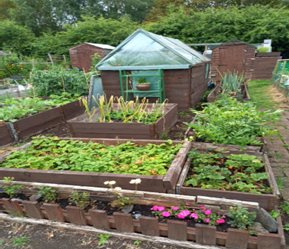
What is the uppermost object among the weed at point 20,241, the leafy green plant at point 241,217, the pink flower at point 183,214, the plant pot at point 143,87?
the plant pot at point 143,87

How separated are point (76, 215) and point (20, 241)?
0.56 m

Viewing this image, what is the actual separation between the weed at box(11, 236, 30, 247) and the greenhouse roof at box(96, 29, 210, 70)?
4.58 meters

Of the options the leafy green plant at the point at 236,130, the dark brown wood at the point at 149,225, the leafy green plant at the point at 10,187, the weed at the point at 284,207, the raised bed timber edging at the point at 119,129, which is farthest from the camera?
the raised bed timber edging at the point at 119,129

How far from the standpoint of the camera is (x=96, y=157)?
2617mm

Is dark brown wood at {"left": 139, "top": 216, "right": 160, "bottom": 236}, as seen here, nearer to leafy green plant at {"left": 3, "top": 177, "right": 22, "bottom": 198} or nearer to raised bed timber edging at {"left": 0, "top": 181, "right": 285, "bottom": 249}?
raised bed timber edging at {"left": 0, "top": 181, "right": 285, "bottom": 249}

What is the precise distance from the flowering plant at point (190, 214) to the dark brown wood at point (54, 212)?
0.89m

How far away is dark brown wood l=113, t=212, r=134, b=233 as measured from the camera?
1.76 meters

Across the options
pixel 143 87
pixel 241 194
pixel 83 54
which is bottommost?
pixel 241 194

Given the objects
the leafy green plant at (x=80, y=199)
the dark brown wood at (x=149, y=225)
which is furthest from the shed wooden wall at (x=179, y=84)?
the dark brown wood at (x=149, y=225)

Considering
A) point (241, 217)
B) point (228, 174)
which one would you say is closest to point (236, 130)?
point (228, 174)

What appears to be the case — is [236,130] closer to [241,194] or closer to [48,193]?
[241,194]

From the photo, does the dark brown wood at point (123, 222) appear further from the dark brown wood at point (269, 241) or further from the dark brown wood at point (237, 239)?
the dark brown wood at point (269, 241)

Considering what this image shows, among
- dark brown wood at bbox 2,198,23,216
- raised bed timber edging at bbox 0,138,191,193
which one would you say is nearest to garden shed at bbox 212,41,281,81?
raised bed timber edging at bbox 0,138,191,193

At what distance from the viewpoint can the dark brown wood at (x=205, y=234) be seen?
1.56m
